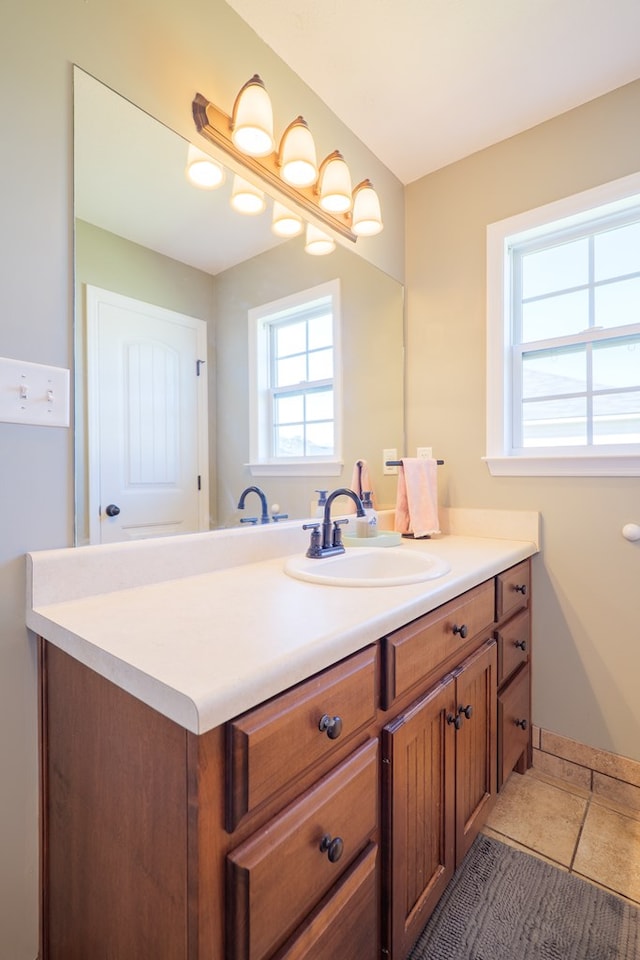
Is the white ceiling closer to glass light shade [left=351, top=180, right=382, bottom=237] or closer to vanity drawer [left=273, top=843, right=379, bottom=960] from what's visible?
glass light shade [left=351, top=180, right=382, bottom=237]

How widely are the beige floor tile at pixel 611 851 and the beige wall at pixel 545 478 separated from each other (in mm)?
217

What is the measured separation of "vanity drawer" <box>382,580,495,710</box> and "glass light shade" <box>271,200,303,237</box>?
49.8 inches

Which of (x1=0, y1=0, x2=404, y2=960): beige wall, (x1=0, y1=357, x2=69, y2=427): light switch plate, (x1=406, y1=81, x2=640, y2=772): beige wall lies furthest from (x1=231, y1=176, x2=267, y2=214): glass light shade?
(x1=406, y1=81, x2=640, y2=772): beige wall

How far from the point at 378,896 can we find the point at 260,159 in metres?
1.85

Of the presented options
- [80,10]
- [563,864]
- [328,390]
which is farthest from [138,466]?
[563,864]

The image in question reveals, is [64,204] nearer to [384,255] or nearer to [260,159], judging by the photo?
[260,159]

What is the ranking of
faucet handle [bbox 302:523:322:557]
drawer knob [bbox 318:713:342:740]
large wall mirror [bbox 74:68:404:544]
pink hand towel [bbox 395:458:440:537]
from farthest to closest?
1. pink hand towel [bbox 395:458:440:537]
2. faucet handle [bbox 302:523:322:557]
3. large wall mirror [bbox 74:68:404:544]
4. drawer knob [bbox 318:713:342:740]

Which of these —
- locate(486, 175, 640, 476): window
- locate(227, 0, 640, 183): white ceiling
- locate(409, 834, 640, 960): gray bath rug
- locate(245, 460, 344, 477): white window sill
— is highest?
locate(227, 0, 640, 183): white ceiling

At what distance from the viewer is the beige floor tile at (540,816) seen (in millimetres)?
1342

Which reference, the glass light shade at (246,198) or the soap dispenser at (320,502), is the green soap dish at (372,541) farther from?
the glass light shade at (246,198)

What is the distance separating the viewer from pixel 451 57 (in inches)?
55.7

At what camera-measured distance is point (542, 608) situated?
67.0 inches

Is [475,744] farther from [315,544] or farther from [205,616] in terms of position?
[205,616]

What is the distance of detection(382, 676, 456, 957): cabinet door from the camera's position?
86cm
